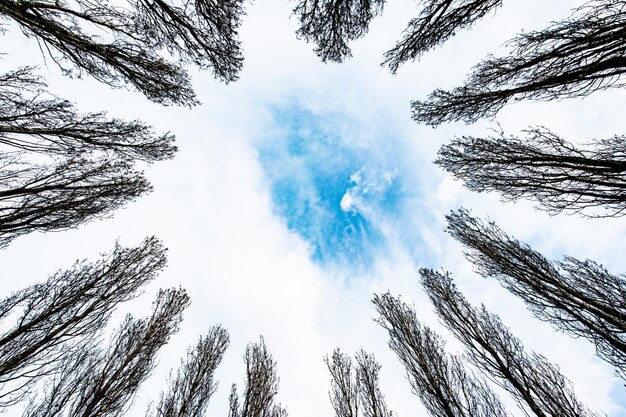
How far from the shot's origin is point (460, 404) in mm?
6156

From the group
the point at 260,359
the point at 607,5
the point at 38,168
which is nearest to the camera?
the point at 607,5

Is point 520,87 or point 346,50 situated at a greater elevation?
point 346,50

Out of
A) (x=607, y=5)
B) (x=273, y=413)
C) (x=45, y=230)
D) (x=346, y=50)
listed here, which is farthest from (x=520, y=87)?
(x=273, y=413)

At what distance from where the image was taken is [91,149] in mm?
4340

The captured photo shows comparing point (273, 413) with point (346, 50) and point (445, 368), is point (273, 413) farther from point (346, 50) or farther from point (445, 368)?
point (346, 50)

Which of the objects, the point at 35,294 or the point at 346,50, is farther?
the point at 346,50

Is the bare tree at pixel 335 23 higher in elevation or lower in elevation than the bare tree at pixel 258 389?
higher

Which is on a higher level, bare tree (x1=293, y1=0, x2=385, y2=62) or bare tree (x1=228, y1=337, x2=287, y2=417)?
bare tree (x1=293, y1=0, x2=385, y2=62)

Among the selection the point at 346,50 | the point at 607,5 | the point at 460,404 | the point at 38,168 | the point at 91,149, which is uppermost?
the point at 346,50

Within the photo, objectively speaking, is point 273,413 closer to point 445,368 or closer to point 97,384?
point 97,384

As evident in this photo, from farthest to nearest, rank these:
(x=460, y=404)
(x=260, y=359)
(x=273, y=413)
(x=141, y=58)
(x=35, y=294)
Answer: (x=260, y=359) < (x=273, y=413) < (x=460, y=404) < (x=35, y=294) < (x=141, y=58)

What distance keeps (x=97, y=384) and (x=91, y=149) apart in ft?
19.8

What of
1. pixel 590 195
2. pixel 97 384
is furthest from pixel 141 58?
pixel 97 384

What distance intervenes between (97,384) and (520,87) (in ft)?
36.5
